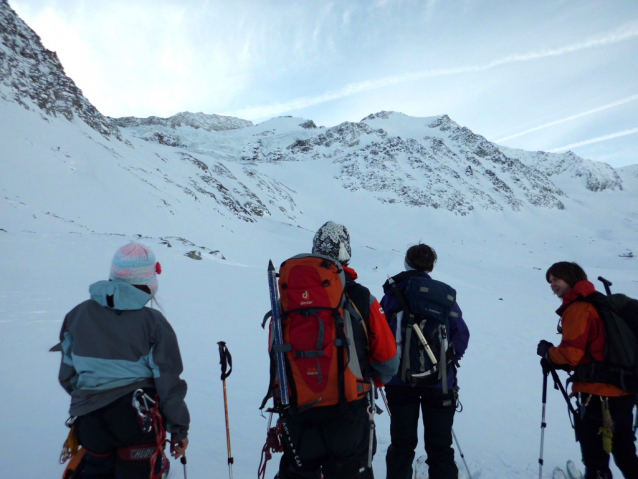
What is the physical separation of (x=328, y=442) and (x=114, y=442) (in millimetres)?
1364

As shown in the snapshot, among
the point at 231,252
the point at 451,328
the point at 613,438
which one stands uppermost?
the point at 231,252

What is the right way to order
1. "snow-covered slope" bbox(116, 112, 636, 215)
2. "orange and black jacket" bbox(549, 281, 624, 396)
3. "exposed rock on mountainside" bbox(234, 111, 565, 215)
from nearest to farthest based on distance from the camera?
1. "orange and black jacket" bbox(549, 281, 624, 396)
2. "exposed rock on mountainside" bbox(234, 111, 565, 215)
3. "snow-covered slope" bbox(116, 112, 636, 215)

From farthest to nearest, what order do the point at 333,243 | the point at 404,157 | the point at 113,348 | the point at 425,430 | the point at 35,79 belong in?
the point at 404,157 → the point at 35,79 → the point at 425,430 → the point at 333,243 → the point at 113,348

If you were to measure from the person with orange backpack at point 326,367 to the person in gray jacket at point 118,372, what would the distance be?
755 mm

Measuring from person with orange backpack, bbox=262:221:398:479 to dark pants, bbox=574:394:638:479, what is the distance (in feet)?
6.59

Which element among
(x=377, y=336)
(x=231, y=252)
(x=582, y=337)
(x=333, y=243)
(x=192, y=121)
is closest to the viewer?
(x=377, y=336)

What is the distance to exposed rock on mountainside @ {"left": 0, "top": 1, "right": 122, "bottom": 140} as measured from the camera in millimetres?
25953

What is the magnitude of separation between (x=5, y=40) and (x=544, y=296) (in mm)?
43889

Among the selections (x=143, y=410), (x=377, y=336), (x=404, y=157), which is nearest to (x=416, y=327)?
(x=377, y=336)

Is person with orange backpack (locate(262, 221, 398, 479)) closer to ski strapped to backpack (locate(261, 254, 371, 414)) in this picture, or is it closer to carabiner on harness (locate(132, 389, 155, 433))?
ski strapped to backpack (locate(261, 254, 371, 414))

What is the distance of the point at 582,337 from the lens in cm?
278

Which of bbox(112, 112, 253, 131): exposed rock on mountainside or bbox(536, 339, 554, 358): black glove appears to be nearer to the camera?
bbox(536, 339, 554, 358): black glove

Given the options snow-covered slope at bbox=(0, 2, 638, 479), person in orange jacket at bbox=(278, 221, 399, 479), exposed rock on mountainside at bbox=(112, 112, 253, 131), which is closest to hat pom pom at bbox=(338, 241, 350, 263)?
person in orange jacket at bbox=(278, 221, 399, 479)

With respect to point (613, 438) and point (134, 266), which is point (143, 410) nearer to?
point (134, 266)
